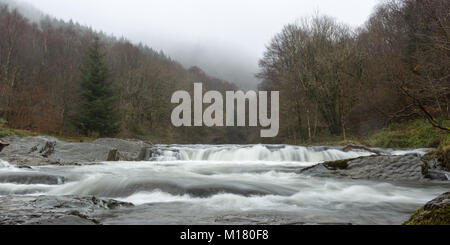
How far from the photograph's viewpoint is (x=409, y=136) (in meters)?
16.2

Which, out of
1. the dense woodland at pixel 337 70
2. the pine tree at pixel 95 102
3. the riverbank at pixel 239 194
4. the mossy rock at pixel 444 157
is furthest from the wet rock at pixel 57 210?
the pine tree at pixel 95 102

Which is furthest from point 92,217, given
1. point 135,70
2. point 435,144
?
point 135,70

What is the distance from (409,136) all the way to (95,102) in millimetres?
21964

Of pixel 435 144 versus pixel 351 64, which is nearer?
pixel 435 144

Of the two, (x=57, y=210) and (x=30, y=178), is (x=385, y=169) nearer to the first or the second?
(x=57, y=210)

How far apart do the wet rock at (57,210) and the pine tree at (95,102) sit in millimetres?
20294

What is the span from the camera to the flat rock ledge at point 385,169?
26.3ft

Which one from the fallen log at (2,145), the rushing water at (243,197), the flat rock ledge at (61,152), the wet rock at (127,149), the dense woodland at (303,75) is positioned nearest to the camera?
the rushing water at (243,197)

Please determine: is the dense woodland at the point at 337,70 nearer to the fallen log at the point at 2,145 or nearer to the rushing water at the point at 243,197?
the rushing water at the point at 243,197

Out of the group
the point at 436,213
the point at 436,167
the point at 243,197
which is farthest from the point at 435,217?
the point at 436,167

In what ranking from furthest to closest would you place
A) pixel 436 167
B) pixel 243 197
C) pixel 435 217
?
pixel 436 167 → pixel 243 197 → pixel 435 217
